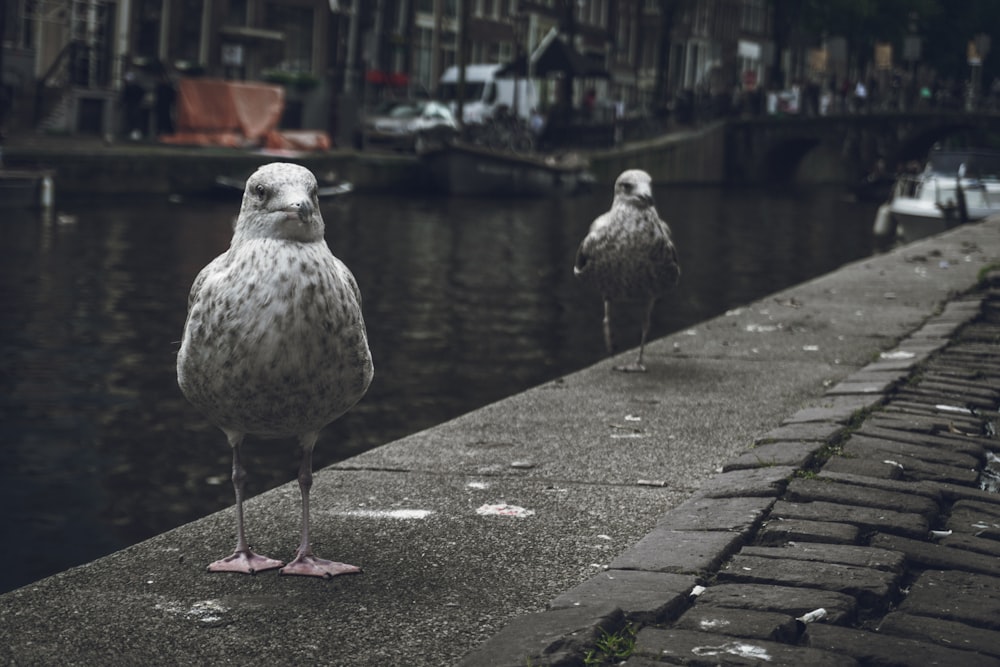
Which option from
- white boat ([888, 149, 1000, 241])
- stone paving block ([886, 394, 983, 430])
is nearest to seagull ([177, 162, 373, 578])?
stone paving block ([886, 394, 983, 430])

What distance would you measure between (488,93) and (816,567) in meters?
42.3

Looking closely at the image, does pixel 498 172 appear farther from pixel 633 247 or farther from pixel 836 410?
pixel 836 410

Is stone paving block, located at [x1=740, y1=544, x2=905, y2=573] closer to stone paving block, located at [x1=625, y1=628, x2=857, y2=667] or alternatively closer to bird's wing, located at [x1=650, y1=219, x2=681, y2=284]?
stone paving block, located at [x1=625, y1=628, x2=857, y2=667]

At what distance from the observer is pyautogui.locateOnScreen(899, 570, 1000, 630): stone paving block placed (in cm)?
316

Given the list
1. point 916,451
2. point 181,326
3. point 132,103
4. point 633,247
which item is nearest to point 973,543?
point 916,451

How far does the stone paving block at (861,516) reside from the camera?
3828 millimetres

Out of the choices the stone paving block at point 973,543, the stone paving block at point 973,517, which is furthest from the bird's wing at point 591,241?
the stone paving block at point 973,543

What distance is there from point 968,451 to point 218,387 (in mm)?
2571

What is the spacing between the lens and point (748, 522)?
384cm

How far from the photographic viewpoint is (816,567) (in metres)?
3.47

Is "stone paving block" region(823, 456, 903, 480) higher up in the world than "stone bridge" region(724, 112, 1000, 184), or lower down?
lower down

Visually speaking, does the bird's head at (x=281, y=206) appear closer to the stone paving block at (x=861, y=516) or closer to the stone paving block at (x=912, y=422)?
the stone paving block at (x=861, y=516)

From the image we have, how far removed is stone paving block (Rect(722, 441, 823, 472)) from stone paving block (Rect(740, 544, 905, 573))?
0.85m

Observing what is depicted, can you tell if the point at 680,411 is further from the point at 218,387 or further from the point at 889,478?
the point at 218,387
